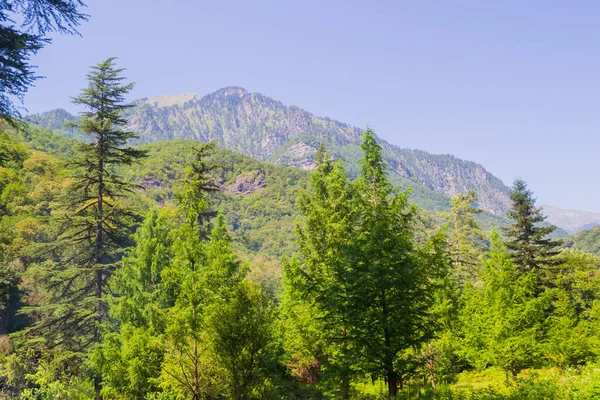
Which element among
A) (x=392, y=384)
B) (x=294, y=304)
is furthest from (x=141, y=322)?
(x=392, y=384)

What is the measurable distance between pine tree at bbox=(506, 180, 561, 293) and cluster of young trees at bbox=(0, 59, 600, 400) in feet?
0.44

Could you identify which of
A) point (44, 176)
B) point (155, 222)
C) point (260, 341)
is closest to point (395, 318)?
point (260, 341)

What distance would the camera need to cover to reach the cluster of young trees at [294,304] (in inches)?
439

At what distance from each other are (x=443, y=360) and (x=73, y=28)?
21620 mm

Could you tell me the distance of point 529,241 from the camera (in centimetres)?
2969

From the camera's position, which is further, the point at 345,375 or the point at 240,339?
the point at 345,375

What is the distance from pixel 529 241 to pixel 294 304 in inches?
849

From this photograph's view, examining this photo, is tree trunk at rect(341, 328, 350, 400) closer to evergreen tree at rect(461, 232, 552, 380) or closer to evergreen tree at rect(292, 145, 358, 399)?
evergreen tree at rect(292, 145, 358, 399)

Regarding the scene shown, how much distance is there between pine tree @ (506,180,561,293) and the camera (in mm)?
29297

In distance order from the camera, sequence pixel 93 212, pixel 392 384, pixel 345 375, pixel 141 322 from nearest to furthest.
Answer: pixel 392 384 < pixel 345 375 < pixel 141 322 < pixel 93 212

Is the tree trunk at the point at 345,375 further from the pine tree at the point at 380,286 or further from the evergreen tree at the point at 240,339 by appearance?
the evergreen tree at the point at 240,339

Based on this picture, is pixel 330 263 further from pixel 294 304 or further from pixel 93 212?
pixel 93 212

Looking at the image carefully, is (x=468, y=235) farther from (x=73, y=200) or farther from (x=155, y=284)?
(x=73, y=200)

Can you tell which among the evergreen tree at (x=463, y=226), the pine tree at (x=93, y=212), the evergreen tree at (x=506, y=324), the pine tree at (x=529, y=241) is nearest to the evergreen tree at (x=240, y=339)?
the evergreen tree at (x=506, y=324)
